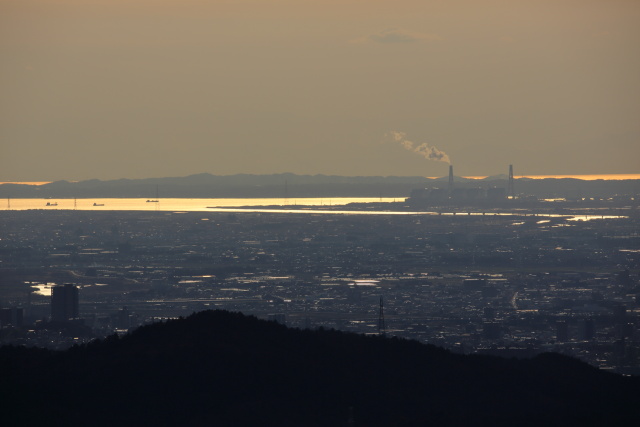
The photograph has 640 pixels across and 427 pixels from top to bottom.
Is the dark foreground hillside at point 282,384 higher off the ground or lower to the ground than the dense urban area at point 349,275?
higher

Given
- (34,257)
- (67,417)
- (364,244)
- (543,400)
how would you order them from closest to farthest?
1. (67,417)
2. (543,400)
3. (34,257)
4. (364,244)

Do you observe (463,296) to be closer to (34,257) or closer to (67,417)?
(34,257)

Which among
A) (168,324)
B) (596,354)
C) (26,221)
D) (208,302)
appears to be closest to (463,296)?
(208,302)

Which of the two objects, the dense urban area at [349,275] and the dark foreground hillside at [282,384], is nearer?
the dark foreground hillside at [282,384]

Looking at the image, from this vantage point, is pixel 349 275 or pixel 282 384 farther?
pixel 349 275
